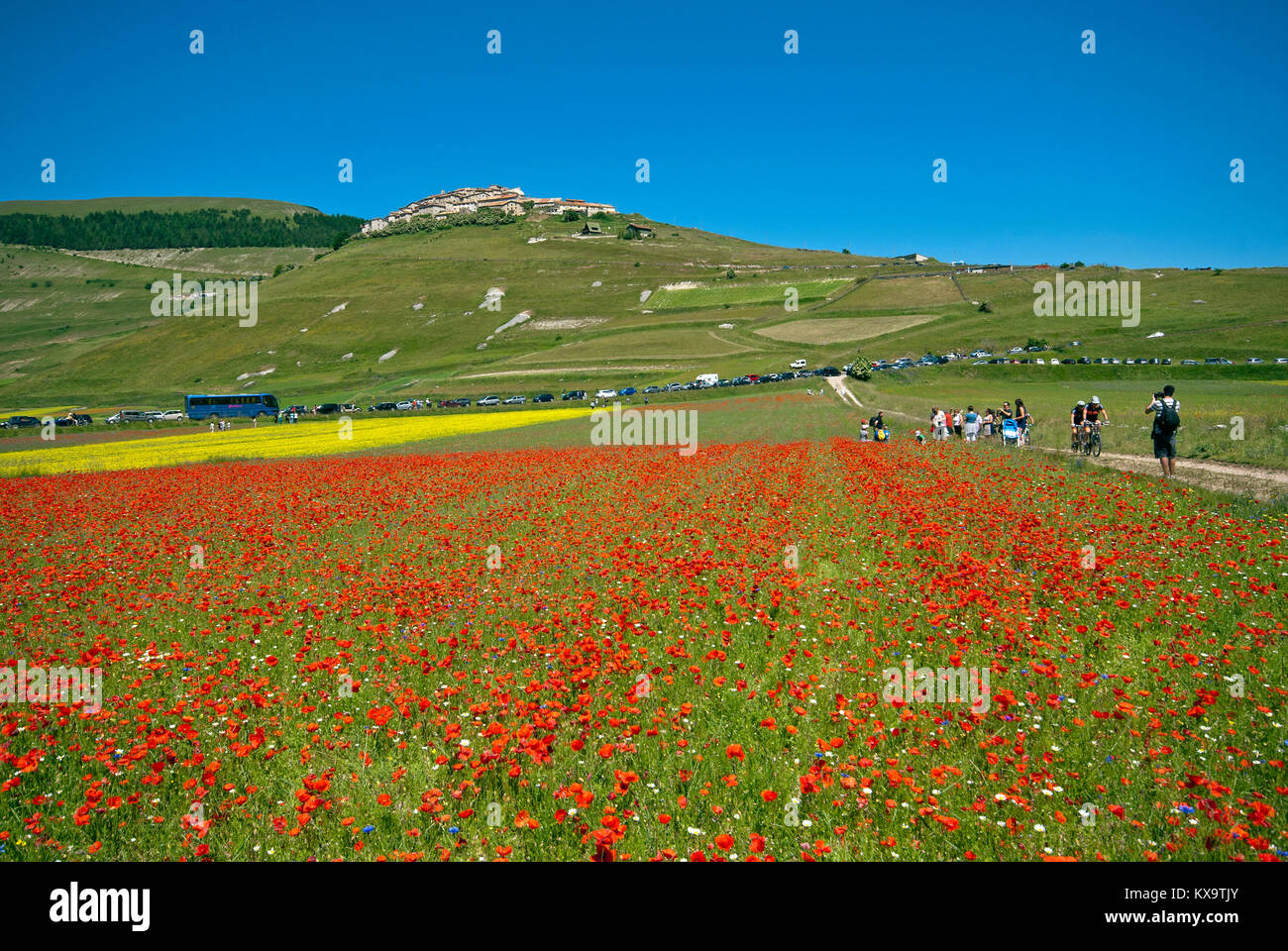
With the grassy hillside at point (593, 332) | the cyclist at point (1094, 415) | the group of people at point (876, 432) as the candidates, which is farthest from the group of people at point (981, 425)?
the grassy hillside at point (593, 332)

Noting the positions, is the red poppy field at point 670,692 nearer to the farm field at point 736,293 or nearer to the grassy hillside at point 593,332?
the grassy hillside at point 593,332

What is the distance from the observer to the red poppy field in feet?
16.1

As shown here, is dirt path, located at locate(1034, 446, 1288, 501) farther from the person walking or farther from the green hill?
the green hill

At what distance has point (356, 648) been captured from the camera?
28.3 feet

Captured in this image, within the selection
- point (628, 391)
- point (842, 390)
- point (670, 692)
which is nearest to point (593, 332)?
point (628, 391)

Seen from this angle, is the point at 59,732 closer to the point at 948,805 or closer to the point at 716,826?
the point at 716,826

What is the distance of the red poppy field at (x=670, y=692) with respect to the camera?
16.1 ft

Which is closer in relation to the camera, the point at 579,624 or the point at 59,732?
the point at 59,732

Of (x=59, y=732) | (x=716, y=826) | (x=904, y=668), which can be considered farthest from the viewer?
(x=904, y=668)

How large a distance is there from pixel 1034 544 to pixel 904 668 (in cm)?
622

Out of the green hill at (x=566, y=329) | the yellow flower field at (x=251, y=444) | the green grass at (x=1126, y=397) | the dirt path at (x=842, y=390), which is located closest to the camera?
the green grass at (x=1126, y=397)
